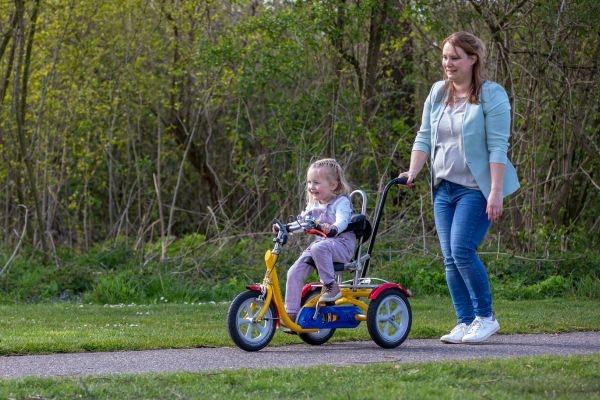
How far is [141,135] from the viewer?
19.8m

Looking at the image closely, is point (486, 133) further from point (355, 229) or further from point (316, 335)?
point (316, 335)

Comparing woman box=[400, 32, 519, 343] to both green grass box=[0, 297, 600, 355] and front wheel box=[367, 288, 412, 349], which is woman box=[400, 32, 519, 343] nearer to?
front wheel box=[367, 288, 412, 349]

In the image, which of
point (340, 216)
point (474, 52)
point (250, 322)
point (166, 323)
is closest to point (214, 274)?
point (166, 323)

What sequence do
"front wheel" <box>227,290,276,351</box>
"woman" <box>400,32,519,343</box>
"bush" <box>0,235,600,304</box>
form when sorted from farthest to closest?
"bush" <box>0,235,600,304</box>
"woman" <box>400,32,519,343</box>
"front wheel" <box>227,290,276,351</box>

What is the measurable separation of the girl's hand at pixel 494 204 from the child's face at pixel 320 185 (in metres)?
1.11

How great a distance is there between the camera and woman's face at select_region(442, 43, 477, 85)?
25.8ft

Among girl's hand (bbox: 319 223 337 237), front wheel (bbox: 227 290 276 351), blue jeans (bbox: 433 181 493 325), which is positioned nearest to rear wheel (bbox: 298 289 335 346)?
front wheel (bbox: 227 290 276 351)

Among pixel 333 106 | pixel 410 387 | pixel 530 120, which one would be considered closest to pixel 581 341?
pixel 410 387

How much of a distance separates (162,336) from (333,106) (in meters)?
7.66

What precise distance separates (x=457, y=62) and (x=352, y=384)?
284 centimetres

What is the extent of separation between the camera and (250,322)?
7.70 metres

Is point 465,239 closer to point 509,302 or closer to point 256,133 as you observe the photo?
point 509,302

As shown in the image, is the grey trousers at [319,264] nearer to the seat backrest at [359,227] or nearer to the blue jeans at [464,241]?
the seat backrest at [359,227]

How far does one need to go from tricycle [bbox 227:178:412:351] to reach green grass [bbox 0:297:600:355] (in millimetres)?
449
